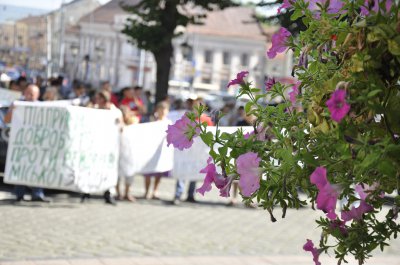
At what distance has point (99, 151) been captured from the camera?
1326 centimetres

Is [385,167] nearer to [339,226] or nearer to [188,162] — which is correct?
[339,226]

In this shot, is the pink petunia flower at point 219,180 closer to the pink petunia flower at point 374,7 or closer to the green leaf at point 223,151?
the green leaf at point 223,151

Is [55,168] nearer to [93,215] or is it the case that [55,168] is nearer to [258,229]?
[93,215]

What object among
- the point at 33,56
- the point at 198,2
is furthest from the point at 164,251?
the point at 33,56

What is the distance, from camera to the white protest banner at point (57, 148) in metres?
12.6

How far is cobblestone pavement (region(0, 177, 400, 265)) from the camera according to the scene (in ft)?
30.5

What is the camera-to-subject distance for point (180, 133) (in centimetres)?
335

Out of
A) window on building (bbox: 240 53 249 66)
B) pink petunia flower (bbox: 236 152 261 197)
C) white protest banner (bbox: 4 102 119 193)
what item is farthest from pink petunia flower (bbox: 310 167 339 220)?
window on building (bbox: 240 53 249 66)

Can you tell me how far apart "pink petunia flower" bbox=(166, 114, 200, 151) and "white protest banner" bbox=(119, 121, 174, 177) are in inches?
418

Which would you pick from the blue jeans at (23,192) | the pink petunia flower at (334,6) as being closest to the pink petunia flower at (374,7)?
the pink petunia flower at (334,6)

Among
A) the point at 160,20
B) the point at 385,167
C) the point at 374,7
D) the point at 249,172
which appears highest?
the point at 160,20

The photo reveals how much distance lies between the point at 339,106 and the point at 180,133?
0.87 metres

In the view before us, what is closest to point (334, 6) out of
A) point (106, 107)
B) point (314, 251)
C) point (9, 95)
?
point (314, 251)

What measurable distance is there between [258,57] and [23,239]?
101 meters
